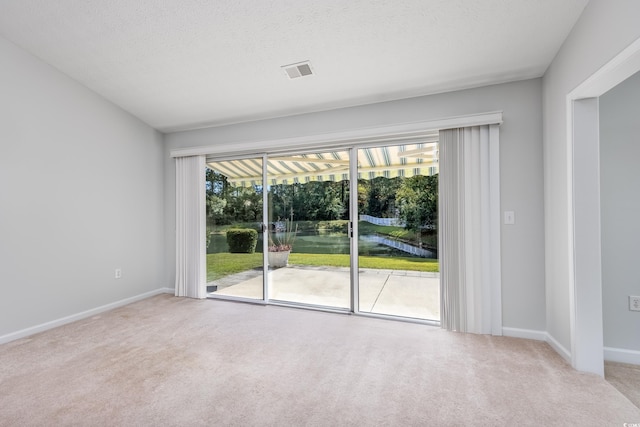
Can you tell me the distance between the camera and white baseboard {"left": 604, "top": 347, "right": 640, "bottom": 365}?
2.32 meters

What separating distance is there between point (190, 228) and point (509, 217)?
3.97 metres

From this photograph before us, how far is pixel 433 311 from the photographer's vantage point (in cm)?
320

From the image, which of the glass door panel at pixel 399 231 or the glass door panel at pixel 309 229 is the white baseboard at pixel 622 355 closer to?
the glass door panel at pixel 399 231

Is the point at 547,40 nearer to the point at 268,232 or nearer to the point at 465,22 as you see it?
the point at 465,22

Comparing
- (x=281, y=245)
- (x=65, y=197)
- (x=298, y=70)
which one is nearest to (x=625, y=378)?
(x=281, y=245)

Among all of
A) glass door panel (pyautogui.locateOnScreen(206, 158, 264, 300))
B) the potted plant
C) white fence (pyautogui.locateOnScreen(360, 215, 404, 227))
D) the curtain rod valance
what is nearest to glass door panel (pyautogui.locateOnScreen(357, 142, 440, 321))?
white fence (pyautogui.locateOnScreen(360, 215, 404, 227))

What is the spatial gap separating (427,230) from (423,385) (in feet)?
5.41

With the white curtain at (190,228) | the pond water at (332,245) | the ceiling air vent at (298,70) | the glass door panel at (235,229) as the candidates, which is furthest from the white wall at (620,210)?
the white curtain at (190,228)

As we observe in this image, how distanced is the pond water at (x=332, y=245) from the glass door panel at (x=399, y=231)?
0.04 ft

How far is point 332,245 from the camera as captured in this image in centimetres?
364

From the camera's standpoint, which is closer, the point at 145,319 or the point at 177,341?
the point at 177,341

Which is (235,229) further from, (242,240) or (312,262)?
(312,262)

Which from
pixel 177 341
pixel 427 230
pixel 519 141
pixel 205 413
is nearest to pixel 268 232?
pixel 177 341

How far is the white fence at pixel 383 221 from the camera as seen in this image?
3311 mm
